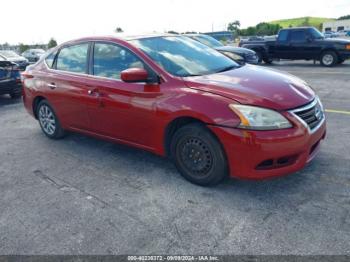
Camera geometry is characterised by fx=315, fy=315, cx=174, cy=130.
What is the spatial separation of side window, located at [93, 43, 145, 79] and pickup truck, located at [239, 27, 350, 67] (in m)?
12.5

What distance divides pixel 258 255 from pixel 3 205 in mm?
2628

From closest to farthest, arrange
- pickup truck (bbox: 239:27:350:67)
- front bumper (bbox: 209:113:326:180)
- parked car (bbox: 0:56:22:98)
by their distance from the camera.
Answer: front bumper (bbox: 209:113:326:180), parked car (bbox: 0:56:22:98), pickup truck (bbox: 239:27:350:67)

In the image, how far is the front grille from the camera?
3.06 metres

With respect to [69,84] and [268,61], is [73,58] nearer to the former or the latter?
[69,84]

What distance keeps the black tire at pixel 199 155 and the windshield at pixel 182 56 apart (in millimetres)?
695

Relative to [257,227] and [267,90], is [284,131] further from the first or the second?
[257,227]

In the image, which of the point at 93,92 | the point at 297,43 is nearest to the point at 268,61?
the point at 297,43

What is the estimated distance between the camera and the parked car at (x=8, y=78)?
8.34m

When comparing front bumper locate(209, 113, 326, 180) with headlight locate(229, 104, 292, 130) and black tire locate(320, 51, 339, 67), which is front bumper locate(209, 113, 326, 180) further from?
black tire locate(320, 51, 339, 67)

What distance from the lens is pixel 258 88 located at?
318cm

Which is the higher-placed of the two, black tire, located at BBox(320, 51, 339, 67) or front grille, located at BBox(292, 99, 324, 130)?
black tire, located at BBox(320, 51, 339, 67)

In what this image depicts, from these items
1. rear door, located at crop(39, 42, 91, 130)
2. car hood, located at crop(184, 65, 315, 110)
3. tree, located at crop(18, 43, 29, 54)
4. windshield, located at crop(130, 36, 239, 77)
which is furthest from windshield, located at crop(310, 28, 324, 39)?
tree, located at crop(18, 43, 29, 54)

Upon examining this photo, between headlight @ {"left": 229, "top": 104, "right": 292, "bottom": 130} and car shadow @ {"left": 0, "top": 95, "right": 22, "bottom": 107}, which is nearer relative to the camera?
headlight @ {"left": 229, "top": 104, "right": 292, "bottom": 130}

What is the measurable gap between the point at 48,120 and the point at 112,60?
191 cm
